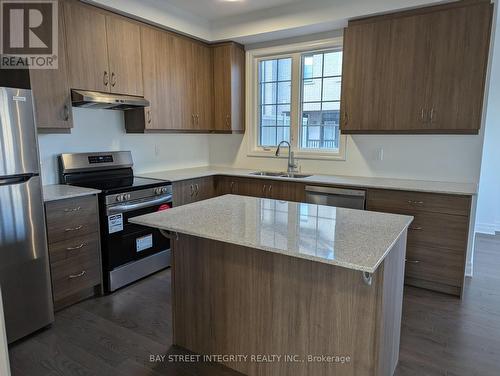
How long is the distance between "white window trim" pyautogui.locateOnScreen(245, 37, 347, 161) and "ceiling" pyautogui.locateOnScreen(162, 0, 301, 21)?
54 cm

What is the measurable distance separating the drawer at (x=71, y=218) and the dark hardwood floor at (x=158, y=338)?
611mm

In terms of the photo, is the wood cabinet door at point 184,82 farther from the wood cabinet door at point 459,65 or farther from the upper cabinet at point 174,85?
the wood cabinet door at point 459,65

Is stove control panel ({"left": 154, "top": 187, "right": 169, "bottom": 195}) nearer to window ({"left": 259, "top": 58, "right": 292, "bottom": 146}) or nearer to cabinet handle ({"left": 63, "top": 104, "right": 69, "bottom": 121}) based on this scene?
cabinet handle ({"left": 63, "top": 104, "right": 69, "bottom": 121})

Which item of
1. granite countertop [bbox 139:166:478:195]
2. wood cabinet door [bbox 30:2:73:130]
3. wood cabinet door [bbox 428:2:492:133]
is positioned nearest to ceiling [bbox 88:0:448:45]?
wood cabinet door [bbox 428:2:492:133]

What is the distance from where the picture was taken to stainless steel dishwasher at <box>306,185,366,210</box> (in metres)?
3.25

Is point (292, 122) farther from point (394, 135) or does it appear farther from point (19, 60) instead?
point (19, 60)

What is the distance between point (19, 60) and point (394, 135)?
3.41 meters

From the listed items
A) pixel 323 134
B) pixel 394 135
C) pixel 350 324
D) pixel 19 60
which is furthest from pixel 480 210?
pixel 19 60

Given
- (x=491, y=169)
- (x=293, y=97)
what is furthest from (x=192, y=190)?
(x=491, y=169)

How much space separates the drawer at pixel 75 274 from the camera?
263 centimetres

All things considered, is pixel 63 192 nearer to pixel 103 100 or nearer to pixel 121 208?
pixel 121 208

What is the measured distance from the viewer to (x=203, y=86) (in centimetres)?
426

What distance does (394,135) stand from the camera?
11.7 ft

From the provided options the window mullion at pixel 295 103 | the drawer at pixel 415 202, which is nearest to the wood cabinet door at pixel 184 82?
the window mullion at pixel 295 103
